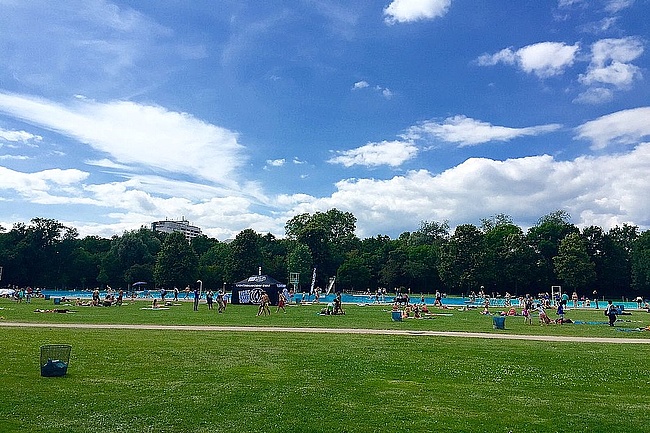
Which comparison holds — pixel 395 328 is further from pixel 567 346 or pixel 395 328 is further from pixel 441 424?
pixel 441 424

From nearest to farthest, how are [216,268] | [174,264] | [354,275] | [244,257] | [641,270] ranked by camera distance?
[641,270] < [174,264] < [244,257] < [354,275] < [216,268]

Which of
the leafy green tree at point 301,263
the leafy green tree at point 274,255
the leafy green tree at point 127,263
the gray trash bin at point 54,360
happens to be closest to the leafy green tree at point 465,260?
the leafy green tree at point 301,263

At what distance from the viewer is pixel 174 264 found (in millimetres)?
94000

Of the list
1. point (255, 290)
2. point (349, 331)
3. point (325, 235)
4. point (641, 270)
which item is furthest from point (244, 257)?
point (349, 331)

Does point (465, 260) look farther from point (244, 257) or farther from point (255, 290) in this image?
point (255, 290)

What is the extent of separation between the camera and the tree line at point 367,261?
287 feet

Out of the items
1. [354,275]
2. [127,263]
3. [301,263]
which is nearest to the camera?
[301,263]

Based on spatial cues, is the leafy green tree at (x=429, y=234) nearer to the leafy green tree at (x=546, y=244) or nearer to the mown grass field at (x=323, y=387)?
the leafy green tree at (x=546, y=244)

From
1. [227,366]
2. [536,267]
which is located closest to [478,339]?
[227,366]

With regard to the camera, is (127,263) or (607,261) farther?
(127,263)

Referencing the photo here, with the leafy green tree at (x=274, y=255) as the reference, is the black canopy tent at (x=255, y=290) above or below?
below

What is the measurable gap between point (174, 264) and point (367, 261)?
A: 105 feet

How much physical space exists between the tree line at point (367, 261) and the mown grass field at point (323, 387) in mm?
67578

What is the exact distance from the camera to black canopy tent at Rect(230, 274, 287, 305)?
54562 millimetres
